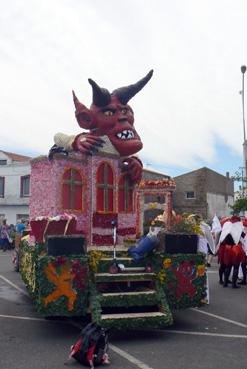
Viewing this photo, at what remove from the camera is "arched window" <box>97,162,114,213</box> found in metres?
9.05

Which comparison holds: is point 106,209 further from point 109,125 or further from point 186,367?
point 186,367

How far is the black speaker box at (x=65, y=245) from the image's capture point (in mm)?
5918

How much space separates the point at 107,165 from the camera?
918cm

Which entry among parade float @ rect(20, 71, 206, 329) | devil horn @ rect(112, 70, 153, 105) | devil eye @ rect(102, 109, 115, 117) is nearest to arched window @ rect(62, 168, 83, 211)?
parade float @ rect(20, 71, 206, 329)

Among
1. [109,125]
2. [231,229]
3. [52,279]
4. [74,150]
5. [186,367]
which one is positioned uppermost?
[109,125]

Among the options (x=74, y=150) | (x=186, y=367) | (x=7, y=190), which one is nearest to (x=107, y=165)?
(x=74, y=150)

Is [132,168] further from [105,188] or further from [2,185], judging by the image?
[2,185]

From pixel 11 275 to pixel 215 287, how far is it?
6.28 m

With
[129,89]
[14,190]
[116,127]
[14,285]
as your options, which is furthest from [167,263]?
[14,190]

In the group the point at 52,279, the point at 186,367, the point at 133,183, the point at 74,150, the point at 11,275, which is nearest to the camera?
the point at 186,367

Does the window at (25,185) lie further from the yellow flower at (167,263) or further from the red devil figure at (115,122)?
the yellow flower at (167,263)

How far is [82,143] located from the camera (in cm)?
871

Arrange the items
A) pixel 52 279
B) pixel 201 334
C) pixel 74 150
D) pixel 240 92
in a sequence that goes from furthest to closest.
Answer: pixel 240 92
pixel 74 150
pixel 201 334
pixel 52 279

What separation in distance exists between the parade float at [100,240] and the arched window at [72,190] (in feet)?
0.07
